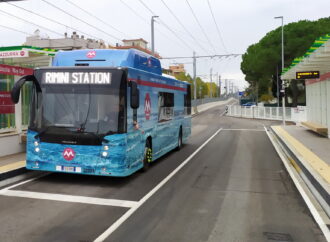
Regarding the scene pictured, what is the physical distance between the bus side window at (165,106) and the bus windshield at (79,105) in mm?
3498

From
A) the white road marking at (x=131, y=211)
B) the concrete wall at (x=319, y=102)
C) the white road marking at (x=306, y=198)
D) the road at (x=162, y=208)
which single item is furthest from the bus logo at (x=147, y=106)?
the concrete wall at (x=319, y=102)

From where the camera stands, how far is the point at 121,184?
889cm

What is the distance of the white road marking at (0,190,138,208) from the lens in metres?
7.17

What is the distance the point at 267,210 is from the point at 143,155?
13.9ft

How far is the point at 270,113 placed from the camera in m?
42.8

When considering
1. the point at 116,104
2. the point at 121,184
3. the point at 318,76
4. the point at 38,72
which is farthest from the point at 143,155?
the point at 318,76

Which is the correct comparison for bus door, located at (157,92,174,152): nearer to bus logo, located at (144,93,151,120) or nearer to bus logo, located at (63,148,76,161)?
bus logo, located at (144,93,151,120)

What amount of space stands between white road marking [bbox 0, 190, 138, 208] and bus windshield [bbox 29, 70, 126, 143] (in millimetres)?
1531

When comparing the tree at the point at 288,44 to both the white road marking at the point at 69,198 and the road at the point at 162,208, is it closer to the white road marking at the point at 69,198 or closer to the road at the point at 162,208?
Answer: the road at the point at 162,208

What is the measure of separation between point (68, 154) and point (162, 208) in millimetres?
2923

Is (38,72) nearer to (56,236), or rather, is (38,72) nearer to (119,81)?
(119,81)

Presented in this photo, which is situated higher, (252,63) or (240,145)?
(252,63)

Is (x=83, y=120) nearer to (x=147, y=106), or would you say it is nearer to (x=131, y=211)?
(x=147, y=106)

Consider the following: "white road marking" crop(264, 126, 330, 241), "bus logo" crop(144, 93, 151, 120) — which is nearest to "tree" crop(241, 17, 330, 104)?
"white road marking" crop(264, 126, 330, 241)
